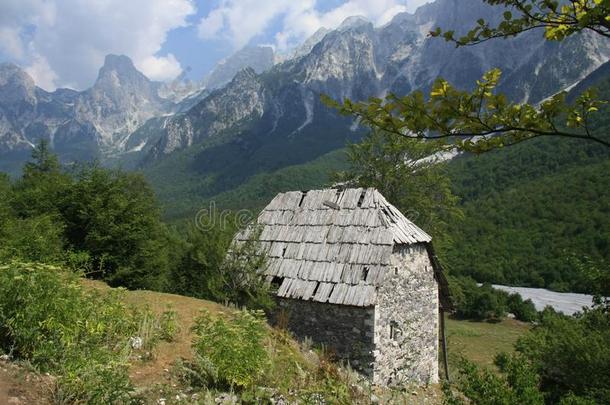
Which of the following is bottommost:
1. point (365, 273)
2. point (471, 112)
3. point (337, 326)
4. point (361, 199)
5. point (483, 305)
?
point (337, 326)

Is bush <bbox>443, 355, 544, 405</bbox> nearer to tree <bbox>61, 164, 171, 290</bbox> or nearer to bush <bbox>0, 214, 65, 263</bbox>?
bush <bbox>0, 214, 65, 263</bbox>

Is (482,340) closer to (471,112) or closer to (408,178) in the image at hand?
(408,178)

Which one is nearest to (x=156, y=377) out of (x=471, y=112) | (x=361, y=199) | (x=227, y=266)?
(x=471, y=112)

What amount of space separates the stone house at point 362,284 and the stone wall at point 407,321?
0.03m

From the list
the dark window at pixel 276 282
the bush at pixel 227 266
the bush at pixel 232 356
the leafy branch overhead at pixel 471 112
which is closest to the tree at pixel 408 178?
the bush at pixel 227 266

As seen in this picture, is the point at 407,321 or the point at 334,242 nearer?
the point at 407,321

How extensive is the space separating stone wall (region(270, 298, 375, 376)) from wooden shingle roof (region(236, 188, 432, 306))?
1.48ft

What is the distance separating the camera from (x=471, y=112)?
11.9ft

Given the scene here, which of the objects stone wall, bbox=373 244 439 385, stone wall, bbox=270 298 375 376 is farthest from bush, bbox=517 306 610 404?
stone wall, bbox=270 298 375 376

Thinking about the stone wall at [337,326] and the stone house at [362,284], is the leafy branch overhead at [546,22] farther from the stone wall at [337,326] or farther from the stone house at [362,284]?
the stone wall at [337,326]

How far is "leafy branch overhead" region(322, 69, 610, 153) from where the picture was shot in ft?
11.8

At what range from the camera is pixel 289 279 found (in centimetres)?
1608

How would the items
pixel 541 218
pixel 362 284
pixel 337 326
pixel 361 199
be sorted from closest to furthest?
pixel 362 284, pixel 337 326, pixel 361 199, pixel 541 218

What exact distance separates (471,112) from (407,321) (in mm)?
12591
